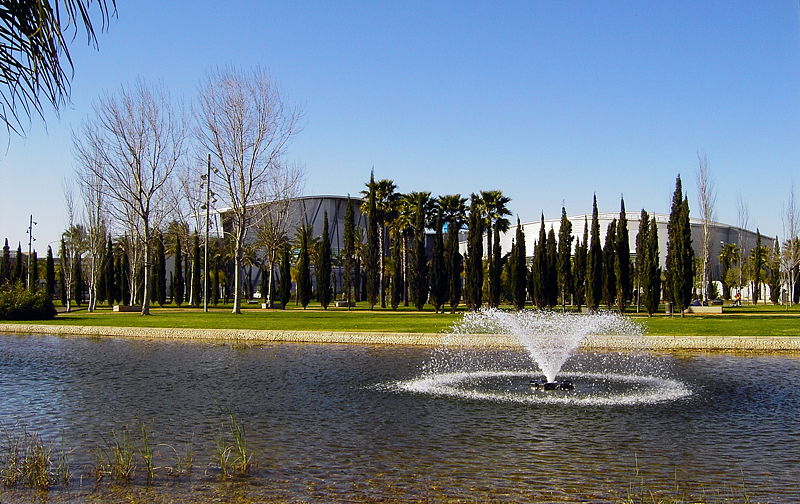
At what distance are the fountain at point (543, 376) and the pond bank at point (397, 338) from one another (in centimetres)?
26

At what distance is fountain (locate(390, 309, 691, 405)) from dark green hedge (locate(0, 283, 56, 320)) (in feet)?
69.8

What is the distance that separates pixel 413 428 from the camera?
1055 cm

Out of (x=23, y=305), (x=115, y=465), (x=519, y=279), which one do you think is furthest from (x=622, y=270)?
(x=115, y=465)

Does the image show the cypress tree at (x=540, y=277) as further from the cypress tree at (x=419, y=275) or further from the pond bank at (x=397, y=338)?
the pond bank at (x=397, y=338)

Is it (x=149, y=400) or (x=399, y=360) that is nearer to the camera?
(x=149, y=400)

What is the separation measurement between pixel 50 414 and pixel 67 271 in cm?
4409

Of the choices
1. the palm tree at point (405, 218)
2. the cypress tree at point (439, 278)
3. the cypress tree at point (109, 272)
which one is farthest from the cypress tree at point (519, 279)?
the cypress tree at point (109, 272)

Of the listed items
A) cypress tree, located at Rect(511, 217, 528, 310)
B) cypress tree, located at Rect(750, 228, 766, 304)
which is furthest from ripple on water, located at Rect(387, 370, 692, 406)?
cypress tree, located at Rect(750, 228, 766, 304)

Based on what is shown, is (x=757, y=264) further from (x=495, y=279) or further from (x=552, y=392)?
(x=552, y=392)

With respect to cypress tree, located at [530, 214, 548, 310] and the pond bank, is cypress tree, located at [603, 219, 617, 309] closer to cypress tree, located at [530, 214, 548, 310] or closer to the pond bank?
cypress tree, located at [530, 214, 548, 310]

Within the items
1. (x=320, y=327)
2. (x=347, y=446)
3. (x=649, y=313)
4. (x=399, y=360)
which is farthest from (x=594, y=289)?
(x=347, y=446)

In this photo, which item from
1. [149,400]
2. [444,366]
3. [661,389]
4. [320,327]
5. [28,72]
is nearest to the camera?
[28,72]

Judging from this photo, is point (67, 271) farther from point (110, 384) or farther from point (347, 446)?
point (347, 446)

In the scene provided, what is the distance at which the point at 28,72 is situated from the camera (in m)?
4.64
